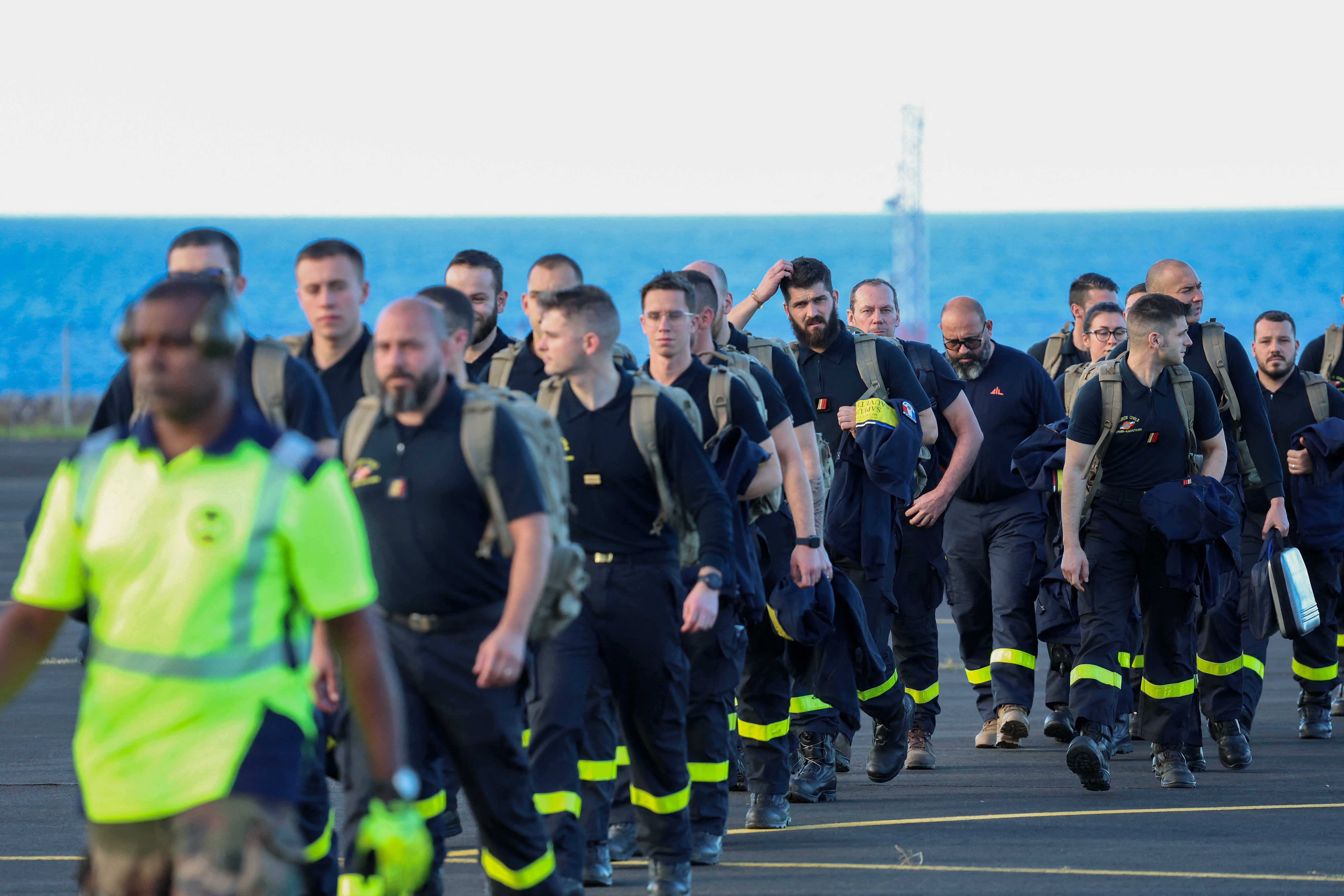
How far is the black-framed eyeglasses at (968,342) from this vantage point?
10.8 metres

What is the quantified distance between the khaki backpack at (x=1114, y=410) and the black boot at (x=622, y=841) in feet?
9.82

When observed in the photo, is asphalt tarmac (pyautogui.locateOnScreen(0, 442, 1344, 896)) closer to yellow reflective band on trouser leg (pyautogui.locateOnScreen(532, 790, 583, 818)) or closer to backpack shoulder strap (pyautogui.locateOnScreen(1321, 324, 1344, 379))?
yellow reflective band on trouser leg (pyautogui.locateOnScreen(532, 790, 583, 818))

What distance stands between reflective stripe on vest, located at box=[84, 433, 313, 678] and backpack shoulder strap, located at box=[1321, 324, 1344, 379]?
999 centimetres

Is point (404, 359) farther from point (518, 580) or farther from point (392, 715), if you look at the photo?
point (392, 715)

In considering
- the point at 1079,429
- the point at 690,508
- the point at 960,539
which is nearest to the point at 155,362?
the point at 690,508

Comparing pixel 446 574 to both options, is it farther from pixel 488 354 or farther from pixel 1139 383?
pixel 1139 383

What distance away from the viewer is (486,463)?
546 cm

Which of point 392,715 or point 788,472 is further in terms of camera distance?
point 788,472

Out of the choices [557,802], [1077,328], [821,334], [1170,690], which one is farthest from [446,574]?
[1077,328]

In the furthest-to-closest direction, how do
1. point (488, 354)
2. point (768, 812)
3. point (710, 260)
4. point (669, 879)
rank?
point (710, 260), point (488, 354), point (768, 812), point (669, 879)

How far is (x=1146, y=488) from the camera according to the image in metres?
9.04

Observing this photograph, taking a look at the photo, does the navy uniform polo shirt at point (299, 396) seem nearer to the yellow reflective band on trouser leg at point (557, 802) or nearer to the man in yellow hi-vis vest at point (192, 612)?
the yellow reflective band on trouser leg at point (557, 802)

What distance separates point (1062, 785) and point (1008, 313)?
368 ft

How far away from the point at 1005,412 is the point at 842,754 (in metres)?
2.31
